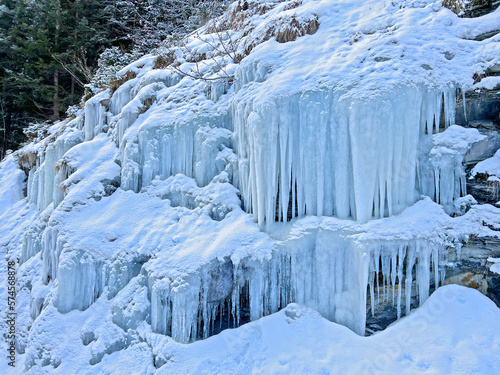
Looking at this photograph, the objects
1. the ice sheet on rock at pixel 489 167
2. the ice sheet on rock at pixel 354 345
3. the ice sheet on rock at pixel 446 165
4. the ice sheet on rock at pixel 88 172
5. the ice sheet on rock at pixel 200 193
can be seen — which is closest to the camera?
the ice sheet on rock at pixel 354 345

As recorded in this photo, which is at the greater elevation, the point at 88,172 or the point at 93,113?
the point at 93,113

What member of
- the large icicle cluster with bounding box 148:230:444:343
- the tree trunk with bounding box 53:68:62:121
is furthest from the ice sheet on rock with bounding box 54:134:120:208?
the tree trunk with bounding box 53:68:62:121

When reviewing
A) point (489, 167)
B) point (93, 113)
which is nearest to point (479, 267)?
point (489, 167)

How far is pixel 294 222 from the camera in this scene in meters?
5.01

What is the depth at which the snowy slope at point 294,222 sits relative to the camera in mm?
4402

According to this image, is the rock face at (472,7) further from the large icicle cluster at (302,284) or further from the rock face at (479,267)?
the large icicle cluster at (302,284)

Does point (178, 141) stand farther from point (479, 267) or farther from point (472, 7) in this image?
point (472, 7)

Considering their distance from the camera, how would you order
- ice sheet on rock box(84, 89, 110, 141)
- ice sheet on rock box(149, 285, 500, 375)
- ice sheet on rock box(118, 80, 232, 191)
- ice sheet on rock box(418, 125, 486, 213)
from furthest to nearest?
ice sheet on rock box(84, 89, 110, 141) → ice sheet on rock box(118, 80, 232, 191) → ice sheet on rock box(418, 125, 486, 213) → ice sheet on rock box(149, 285, 500, 375)

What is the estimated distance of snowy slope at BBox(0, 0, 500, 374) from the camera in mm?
4402

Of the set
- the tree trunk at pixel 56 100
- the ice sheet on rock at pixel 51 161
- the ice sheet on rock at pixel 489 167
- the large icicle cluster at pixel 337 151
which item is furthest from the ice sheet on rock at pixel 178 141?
the tree trunk at pixel 56 100

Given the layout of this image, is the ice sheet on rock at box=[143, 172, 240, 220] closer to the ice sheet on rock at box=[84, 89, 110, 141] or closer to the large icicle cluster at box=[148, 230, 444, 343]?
the large icicle cluster at box=[148, 230, 444, 343]

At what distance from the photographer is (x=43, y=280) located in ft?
22.0

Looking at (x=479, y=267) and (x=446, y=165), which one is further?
(x=446, y=165)

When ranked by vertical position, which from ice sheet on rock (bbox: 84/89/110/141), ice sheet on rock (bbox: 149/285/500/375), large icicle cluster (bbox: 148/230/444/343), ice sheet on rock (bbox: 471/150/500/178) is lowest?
ice sheet on rock (bbox: 149/285/500/375)
